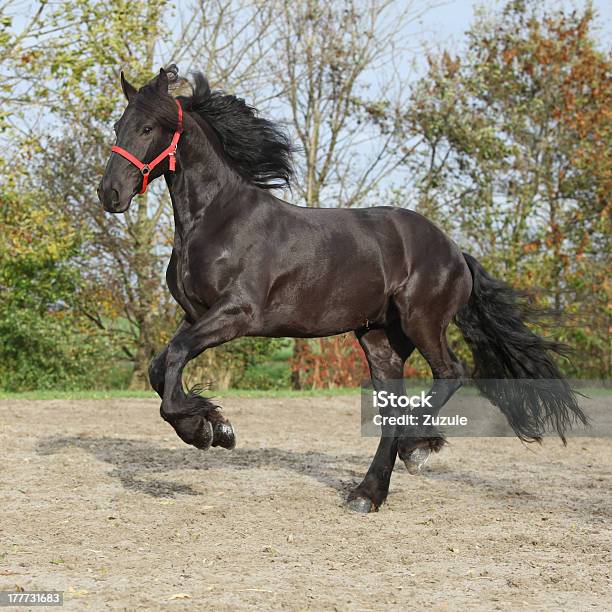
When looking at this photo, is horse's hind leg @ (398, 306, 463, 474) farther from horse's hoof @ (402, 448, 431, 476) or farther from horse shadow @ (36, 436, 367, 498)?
horse shadow @ (36, 436, 367, 498)

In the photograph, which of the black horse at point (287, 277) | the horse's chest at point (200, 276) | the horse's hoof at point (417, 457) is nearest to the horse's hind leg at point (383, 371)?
the black horse at point (287, 277)

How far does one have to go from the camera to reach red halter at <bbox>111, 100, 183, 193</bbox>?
15.8 feet

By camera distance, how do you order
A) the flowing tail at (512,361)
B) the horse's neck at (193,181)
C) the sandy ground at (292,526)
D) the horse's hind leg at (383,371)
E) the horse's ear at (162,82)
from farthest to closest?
the flowing tail at (512,361)
the horse's hind leg at (383,371)
the horse's neck at (193,181)
the horse's ear at (162,82)
the sandy ground at (292,526)

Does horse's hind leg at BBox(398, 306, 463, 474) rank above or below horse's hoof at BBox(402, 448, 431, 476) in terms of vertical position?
above

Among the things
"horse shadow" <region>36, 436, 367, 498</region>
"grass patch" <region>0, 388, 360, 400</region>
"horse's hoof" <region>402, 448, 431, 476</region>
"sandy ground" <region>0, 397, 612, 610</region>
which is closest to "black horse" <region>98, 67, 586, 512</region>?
"horse's hoof" <region>402, 448, 431, 476</region>

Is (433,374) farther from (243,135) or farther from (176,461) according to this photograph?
(176,461)

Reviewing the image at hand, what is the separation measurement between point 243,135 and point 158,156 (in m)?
0.65

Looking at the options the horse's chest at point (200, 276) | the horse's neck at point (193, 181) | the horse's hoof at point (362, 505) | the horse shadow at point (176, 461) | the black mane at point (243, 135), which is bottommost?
the horse shadow at point (176, 461)

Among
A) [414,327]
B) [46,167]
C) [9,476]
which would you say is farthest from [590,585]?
[46,167]

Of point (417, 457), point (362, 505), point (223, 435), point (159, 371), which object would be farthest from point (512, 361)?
point (159, 371)

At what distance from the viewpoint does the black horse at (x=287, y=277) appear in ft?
15.9

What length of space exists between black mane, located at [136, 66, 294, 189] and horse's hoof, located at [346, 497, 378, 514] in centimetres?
201

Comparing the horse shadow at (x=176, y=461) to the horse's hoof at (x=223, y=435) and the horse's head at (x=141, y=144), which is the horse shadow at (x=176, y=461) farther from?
the horse's head at (x=141, y=144)

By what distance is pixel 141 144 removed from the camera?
4871 mm
